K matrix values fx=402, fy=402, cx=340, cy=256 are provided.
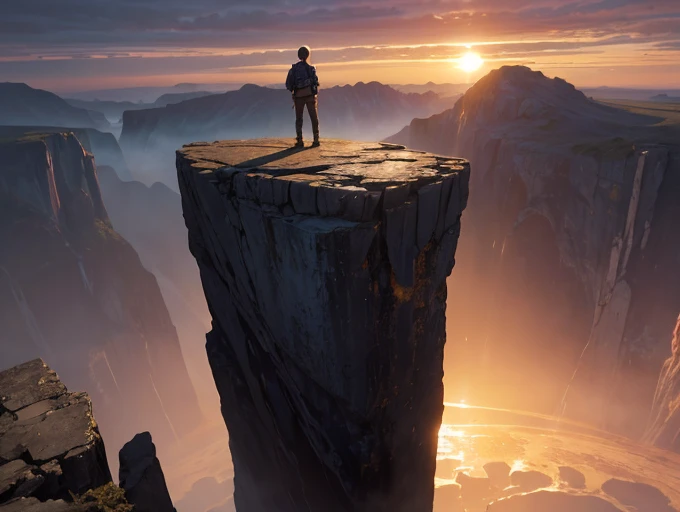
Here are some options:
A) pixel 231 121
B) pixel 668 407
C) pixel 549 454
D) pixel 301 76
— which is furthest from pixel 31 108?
pixel 668 407

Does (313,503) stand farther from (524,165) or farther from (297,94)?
(524,165)

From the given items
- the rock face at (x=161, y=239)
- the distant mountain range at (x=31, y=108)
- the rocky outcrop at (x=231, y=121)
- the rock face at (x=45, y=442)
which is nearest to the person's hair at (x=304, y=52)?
the rock face at (x=45, y=442)

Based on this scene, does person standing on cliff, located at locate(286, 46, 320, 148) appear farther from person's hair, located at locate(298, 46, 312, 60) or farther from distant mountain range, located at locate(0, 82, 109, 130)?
distant mountain range, located at locate(0, 82, 109, 130)

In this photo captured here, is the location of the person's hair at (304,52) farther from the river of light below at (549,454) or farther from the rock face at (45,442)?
the river of light below at (549,454)

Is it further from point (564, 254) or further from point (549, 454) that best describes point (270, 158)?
point (564, 254)

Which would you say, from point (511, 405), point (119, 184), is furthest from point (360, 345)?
point (119, 184)
